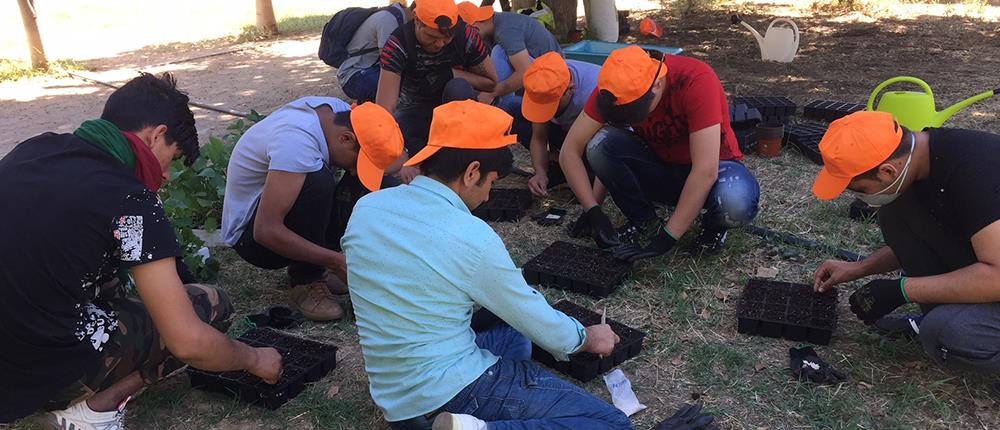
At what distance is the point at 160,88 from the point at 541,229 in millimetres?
2424

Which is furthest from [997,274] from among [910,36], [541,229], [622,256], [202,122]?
[910,36]

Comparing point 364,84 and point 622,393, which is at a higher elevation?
point 364,84

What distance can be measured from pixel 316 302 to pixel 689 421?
1.80m

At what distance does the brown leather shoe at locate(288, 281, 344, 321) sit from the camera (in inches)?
132

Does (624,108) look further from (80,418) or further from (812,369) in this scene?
(80,418)

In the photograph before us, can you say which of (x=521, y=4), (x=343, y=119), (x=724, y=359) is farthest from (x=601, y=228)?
(x=521, y=4)

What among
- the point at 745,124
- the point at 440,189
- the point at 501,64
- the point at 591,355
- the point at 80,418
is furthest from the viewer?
the point at 745,124

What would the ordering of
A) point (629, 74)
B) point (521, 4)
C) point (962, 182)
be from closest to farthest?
point (962, 182) < point (629, 74) < point (521, 4)

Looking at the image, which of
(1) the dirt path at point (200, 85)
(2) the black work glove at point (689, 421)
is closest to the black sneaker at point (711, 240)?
(2) the black work glove at point (689, 421)

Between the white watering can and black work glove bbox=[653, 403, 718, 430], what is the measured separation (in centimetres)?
600

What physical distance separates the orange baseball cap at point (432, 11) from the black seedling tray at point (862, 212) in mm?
2561

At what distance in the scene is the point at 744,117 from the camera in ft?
16.8

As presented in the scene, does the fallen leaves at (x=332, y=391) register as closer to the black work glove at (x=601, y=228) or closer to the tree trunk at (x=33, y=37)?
the black work glove at (x=601, y=228)

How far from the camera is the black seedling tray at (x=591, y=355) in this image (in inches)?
109
